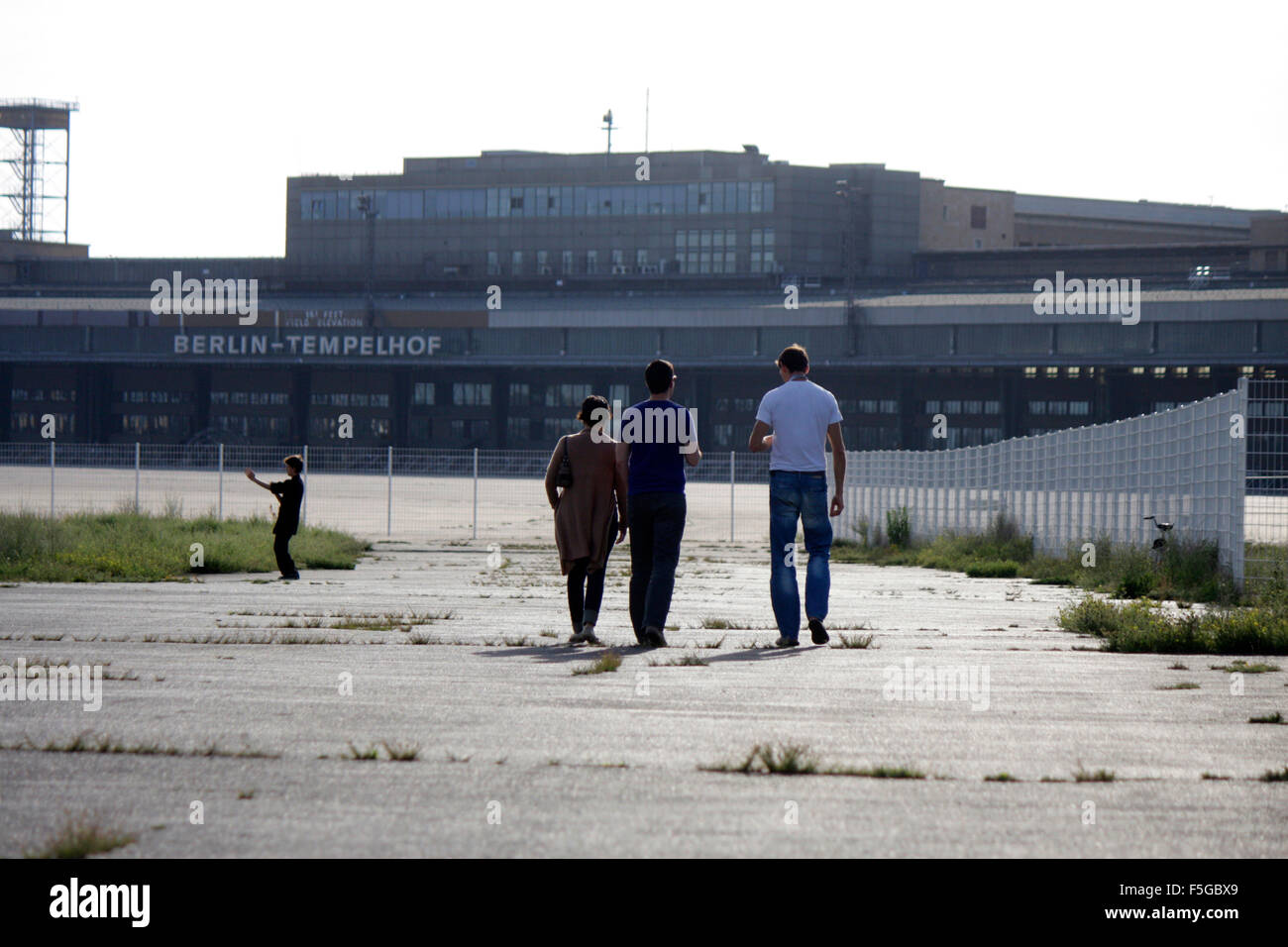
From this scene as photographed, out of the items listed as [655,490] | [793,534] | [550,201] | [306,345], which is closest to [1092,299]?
[550,201]

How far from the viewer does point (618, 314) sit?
77.3 metres

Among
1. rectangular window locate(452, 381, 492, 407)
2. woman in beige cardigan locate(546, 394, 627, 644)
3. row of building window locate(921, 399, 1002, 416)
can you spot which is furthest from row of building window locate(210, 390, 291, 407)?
woman in beige cardigan locate(546, 394, 627, 644)

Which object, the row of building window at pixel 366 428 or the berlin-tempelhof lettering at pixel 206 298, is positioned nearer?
the row of building window at pixel 366 428

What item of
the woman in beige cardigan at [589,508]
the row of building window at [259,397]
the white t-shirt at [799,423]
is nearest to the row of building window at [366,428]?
the row of building window at [259,397]

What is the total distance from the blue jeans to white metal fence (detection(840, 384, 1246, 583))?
4608 millimetres

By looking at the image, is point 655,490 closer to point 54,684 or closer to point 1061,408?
point 54,684

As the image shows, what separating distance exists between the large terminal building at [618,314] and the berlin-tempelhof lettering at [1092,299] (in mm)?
197

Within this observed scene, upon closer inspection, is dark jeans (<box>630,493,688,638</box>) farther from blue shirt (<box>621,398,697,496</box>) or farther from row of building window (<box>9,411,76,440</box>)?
row of building window (<box>9,411,76,440</box>)

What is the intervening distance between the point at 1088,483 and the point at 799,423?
32.1 ft

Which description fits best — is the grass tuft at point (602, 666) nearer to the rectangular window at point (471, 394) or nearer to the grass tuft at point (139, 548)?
the grass tuft at point (139, 548)

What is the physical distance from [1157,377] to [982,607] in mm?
59746

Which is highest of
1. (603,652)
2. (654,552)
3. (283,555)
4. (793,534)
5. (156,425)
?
(156,425)

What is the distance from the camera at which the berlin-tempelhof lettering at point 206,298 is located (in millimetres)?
81500

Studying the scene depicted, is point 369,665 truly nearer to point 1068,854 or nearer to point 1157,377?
point 1068,854
